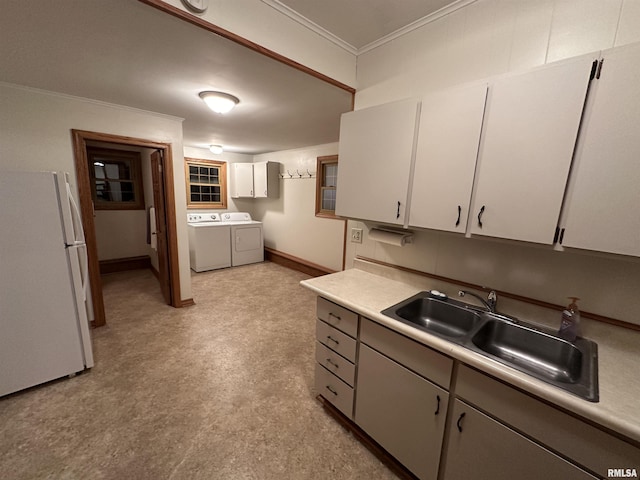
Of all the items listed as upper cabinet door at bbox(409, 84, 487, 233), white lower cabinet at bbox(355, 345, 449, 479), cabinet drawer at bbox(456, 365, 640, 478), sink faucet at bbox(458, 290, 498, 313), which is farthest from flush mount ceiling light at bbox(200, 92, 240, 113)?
cabinet drawer at bbox(456, 365, 640, 478)

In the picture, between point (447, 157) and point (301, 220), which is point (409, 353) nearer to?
point (447, 157)

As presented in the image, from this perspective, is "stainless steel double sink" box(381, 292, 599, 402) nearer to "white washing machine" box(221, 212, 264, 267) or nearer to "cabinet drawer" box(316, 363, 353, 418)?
"cabinet drawer" box(316, 363, 353, 418)

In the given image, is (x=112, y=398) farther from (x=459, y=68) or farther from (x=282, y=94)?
(x=459, y=68)

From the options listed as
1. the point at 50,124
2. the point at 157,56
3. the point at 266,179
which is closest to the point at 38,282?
the point at 50,124

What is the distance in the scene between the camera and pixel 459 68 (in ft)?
4.76

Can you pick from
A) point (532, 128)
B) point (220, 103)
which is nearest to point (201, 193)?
point (220, 103)

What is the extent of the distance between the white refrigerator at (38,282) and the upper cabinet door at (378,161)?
6.69 ft

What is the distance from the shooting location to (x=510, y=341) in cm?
130

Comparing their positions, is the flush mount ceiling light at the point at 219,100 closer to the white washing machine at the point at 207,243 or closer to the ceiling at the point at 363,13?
the ceiling at the point at 363,13

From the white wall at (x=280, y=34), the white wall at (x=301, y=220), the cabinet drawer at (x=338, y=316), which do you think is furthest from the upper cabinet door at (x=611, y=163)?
the white wall at (x=301, y=220)

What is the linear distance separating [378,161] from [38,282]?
251 centimetres

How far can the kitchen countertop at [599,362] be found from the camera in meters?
0.75

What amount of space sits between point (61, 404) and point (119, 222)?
360 cm

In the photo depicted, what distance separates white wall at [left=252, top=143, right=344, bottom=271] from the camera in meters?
4.35
